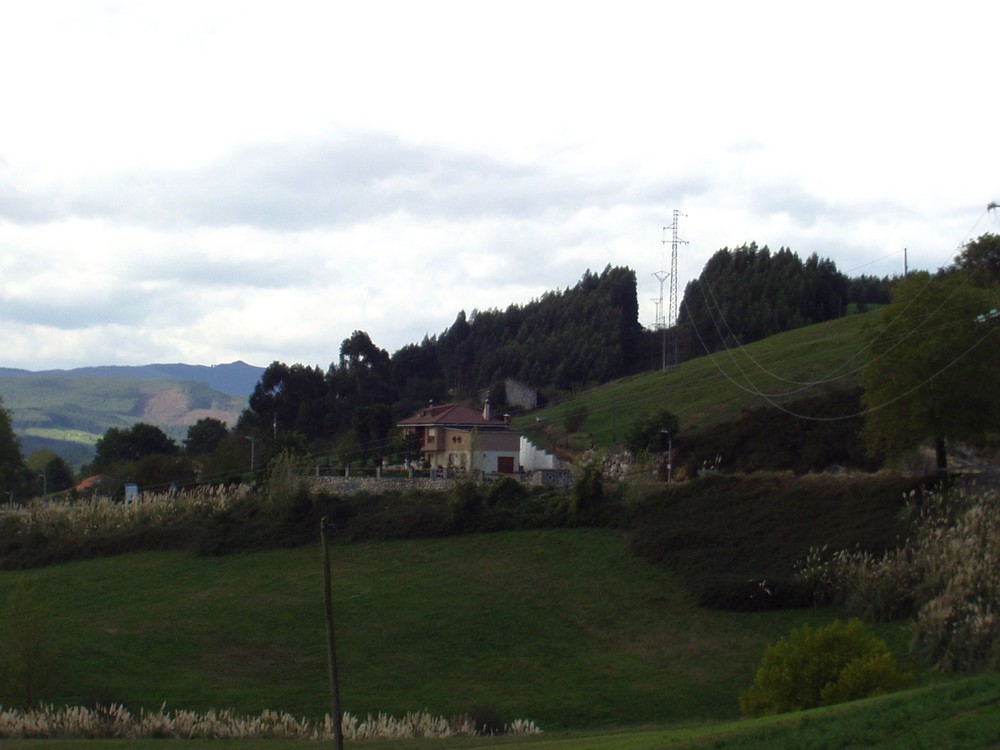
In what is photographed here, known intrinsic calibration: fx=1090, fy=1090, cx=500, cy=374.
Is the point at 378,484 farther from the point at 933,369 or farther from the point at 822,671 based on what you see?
the point at 822,671

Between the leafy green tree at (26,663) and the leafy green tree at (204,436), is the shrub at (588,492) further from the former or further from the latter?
the leafy green tree at (204,436)

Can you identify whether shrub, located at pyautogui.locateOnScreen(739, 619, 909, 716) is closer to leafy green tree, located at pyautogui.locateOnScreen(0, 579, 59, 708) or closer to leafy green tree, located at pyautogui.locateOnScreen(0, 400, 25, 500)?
leafy green tree, located at pyautogui.locateOnScreen(0, 579, 59, 708)

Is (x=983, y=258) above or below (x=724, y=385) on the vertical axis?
above

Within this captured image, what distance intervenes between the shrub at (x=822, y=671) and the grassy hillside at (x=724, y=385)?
45184 mm

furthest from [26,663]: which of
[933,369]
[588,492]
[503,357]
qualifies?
[503,357]

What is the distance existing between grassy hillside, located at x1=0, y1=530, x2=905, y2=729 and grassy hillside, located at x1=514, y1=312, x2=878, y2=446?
98.3 feet

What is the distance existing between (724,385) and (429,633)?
162 ft

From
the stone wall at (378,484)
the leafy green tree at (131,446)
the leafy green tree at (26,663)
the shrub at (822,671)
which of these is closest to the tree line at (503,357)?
the leafy green tree at (131,446)

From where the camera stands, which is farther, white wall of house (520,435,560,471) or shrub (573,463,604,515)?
white wall of house (520,435,560,471)

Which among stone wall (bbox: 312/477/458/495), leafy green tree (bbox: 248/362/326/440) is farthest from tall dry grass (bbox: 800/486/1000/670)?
leafy green tree (bbox: 248/362/326/440)

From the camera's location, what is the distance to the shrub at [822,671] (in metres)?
19.4

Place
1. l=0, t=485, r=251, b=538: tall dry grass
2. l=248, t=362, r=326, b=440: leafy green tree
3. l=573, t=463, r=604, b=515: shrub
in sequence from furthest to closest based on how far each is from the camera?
l=248, t=362, r=326, b=440: leafy green tree → l=0, t=485, r=251, b=538: tall dry grass → l=573, t=463, r=604, b=515: shrub

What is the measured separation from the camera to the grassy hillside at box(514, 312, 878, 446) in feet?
226

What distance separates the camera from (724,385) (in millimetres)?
77500
